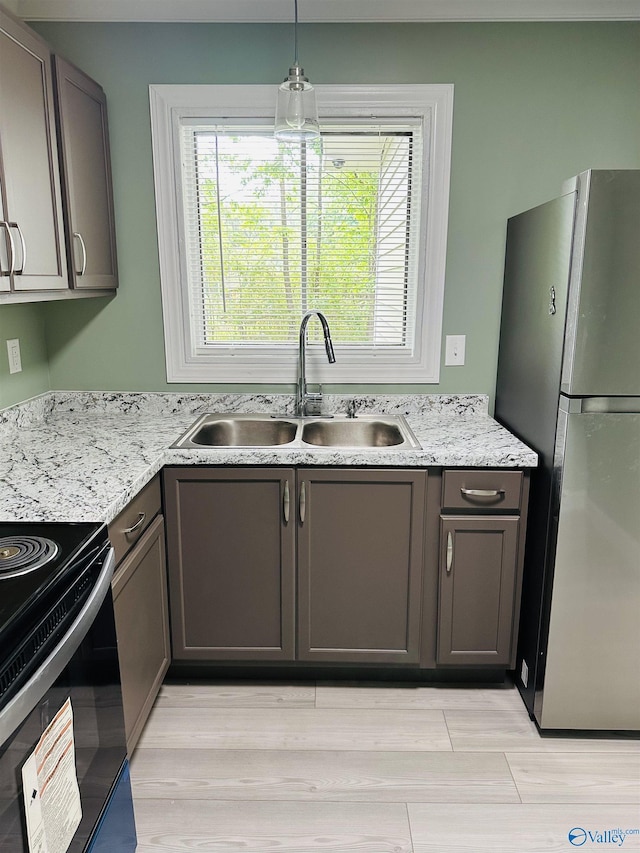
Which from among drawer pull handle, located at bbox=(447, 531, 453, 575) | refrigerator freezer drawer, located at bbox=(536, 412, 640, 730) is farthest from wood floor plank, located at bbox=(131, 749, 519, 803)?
drawer pull handle, located at bbox=(447, 531, 453, 575)

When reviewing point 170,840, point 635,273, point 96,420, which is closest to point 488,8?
point 635,273

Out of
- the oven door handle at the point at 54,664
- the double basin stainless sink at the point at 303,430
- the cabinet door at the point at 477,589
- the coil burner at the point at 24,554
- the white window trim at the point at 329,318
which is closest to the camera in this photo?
the oven door handle at the point at 54,664

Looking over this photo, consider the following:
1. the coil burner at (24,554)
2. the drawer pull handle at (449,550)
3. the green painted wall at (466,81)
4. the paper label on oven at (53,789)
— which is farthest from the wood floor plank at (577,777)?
the green painted wall at (466,81)

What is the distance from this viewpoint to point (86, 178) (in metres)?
2.19

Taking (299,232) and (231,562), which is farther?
(299,232)

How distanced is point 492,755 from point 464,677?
360 mm

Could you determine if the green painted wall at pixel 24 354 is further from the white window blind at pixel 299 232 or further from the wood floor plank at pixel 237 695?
the wood floor plank at pixel 237 695

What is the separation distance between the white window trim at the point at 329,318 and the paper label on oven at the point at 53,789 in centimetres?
164

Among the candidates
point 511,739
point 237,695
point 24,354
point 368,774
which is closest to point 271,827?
point 368,774

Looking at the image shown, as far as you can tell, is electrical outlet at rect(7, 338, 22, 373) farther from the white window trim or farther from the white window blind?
the white window blind

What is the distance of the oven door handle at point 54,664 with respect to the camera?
97cm

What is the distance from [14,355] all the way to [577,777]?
2421mm

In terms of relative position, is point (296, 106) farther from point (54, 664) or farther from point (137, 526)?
point (54, 664)

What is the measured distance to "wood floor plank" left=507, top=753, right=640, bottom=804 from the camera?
5.94 feet
